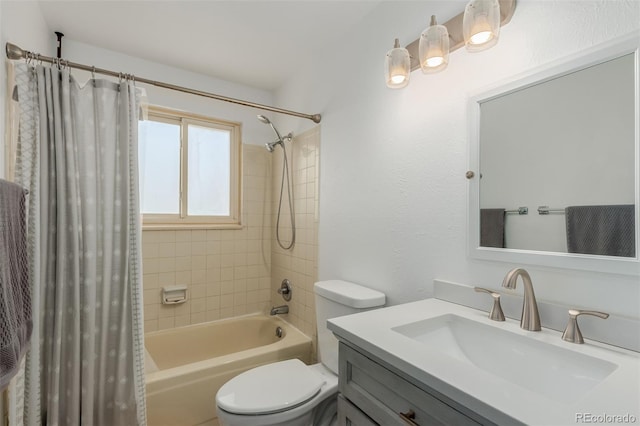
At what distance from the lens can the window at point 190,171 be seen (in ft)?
7.48

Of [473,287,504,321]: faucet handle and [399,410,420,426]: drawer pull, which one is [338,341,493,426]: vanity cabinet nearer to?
[399,410,420,426]: drawer pull

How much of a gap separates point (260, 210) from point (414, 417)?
214 centimetres

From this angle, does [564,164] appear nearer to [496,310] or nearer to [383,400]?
[496,310]

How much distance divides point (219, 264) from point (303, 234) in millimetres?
794

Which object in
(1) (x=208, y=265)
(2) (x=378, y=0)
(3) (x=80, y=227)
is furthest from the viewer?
(1) (x=208, y=265)

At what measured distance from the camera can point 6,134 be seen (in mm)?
1214

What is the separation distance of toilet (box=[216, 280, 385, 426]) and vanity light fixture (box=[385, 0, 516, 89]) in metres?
1.01

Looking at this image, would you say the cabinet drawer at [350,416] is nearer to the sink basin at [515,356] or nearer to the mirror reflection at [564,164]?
the sink basin at [515,356]

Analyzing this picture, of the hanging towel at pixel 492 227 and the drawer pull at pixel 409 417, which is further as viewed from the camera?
the hanging towel at pixel 492 227

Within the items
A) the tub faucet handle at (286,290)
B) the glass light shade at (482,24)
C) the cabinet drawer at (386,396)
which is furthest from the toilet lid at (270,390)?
the glass light shade at (482,24)

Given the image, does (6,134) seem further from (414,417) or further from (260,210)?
(414,417)

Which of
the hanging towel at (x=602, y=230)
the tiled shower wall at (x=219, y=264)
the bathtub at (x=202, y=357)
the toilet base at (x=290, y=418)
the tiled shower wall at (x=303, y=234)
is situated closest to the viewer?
the hanging towel at (x=602, y=230)

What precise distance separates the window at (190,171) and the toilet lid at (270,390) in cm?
135

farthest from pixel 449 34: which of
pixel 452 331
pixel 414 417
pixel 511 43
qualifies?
pixel 414 417
